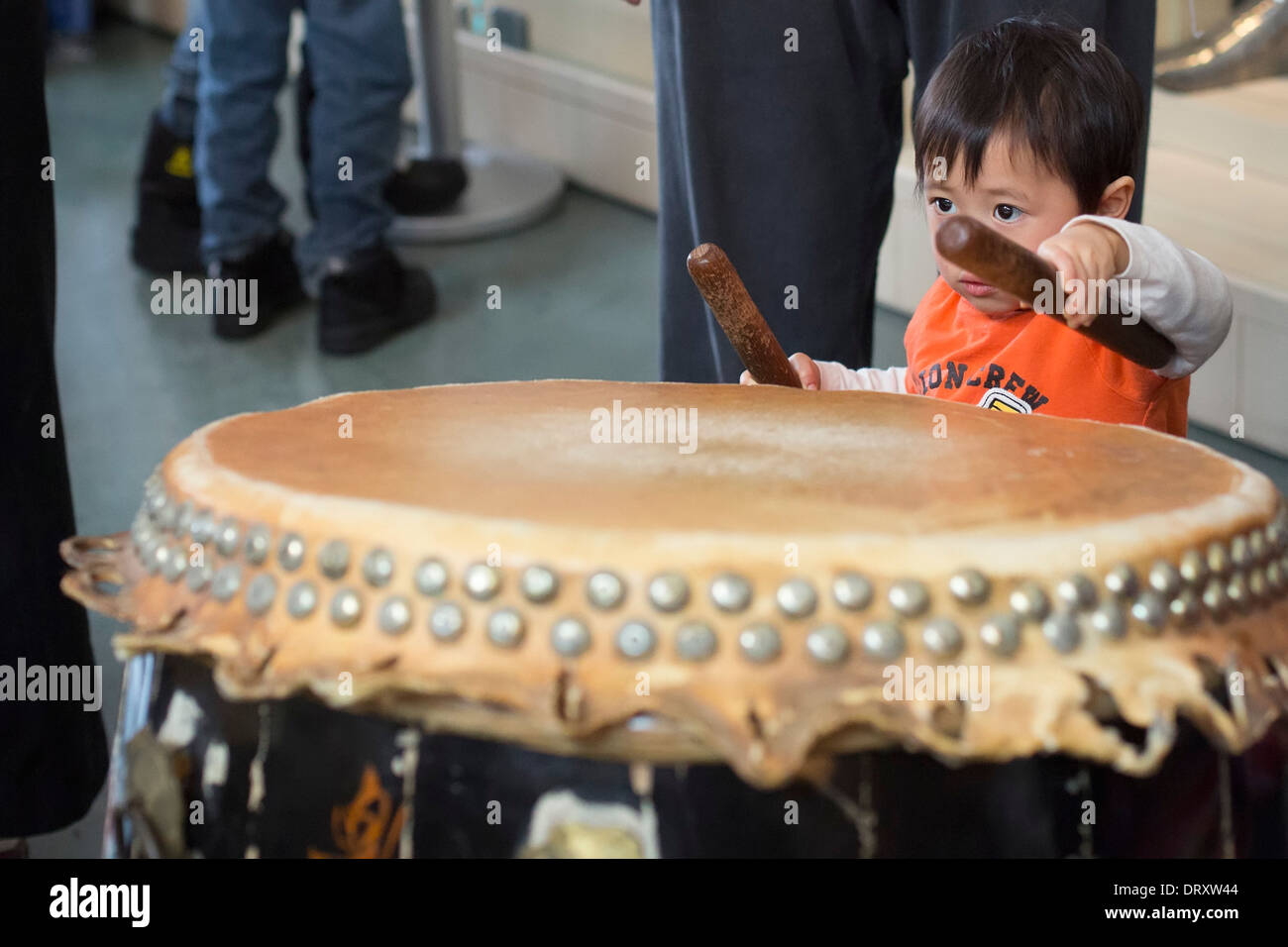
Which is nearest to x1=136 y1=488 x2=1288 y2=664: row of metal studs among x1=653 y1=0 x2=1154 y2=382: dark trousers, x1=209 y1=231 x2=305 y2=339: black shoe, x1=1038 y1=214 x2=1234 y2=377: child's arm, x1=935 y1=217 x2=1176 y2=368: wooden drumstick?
x1=935 y1=217 x2=1176 y2=368: wooden drumstick

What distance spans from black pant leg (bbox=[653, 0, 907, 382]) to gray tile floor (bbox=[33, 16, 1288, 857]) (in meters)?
0.73

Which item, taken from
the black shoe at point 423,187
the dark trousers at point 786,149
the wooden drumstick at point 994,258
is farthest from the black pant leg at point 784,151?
the black shoe at point 423,187

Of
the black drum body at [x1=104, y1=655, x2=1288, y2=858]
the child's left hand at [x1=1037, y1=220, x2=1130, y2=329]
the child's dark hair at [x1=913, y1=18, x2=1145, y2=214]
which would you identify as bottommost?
the black drum body at [x1=104, y1=655, x2=1288, y2=858]

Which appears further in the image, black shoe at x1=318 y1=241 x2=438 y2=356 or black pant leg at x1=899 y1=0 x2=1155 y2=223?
black shoe at x1=318 y1=241 x2=438 y2=356

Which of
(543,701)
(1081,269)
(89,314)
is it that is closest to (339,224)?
(89,314)

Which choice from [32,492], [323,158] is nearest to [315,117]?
[323,158]

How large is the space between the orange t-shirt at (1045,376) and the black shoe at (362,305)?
1378 millimetres

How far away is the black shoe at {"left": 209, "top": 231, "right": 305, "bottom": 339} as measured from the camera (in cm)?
227

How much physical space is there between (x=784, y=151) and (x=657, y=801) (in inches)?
32.0

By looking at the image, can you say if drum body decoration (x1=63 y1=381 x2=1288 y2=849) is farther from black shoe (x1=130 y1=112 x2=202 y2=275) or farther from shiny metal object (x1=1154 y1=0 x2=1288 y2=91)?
black shoe (x1=130 y1=112 x2=202 y2=275)

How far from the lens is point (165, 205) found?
8.32 feet

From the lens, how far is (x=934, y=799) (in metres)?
0.50

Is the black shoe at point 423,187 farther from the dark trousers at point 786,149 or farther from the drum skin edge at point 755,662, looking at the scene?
the drum skin edge at point 755,662
